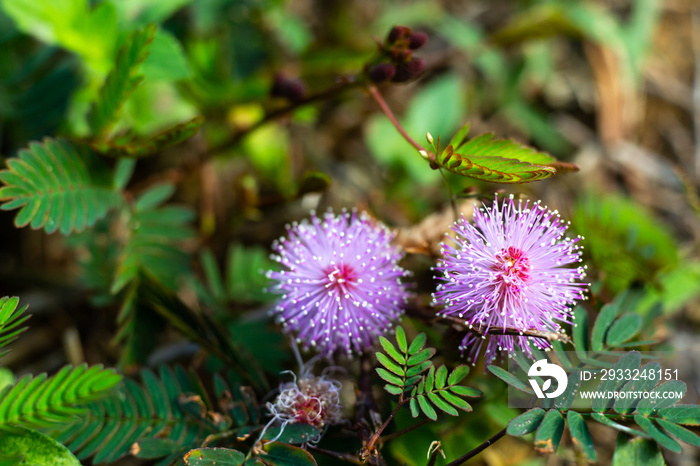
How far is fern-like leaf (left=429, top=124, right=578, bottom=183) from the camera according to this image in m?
1.42

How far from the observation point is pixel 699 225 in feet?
9.98

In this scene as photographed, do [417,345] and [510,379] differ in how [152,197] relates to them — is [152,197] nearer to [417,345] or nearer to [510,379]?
[417,345]

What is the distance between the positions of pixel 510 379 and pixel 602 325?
0.40 m

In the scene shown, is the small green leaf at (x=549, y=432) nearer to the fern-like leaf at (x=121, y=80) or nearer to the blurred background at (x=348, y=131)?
the blurred background at (x=348, y=131)

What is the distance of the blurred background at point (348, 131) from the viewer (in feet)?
6.93

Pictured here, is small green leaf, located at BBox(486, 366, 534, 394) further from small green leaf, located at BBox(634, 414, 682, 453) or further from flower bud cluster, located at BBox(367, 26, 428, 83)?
flower bud cluster, located at BBox(367, 26, 428, 83)

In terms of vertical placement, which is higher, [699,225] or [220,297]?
[699,225]

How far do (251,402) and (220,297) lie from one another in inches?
31.3

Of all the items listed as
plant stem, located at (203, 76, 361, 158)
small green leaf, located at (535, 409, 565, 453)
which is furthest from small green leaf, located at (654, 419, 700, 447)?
plant stem, located at (203, 76, 361, 158)

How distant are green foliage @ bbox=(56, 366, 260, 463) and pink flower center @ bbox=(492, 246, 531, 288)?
0.80 m

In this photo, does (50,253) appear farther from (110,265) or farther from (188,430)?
(188,430)

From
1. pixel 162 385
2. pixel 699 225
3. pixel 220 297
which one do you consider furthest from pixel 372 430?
pixel 699 225

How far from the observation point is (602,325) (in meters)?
1.63

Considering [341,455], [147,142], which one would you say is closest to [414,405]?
[341,455]
